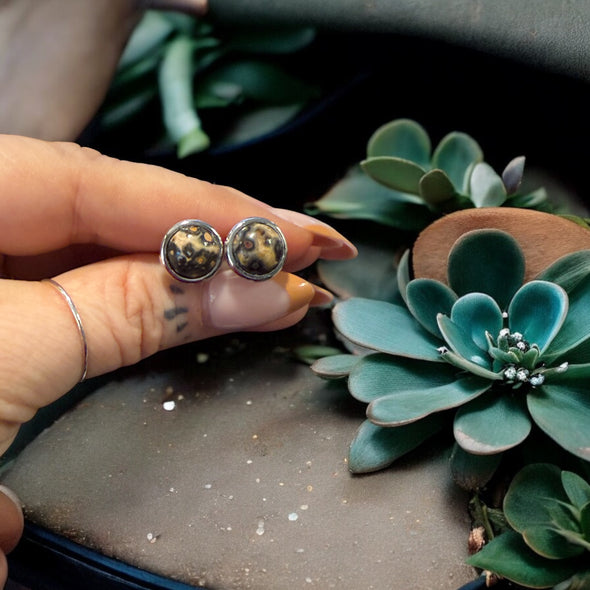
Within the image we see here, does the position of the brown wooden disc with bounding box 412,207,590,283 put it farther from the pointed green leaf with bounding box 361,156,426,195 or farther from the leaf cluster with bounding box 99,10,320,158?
the leaf cluster with bounding box 99,10,320,158

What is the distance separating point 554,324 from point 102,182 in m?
0.37

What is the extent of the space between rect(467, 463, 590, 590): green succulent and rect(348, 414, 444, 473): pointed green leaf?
0.08m

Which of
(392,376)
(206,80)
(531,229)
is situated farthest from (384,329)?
(206,80)

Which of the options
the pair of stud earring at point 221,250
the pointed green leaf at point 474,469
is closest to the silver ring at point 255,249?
the pair of stud earring at point 221,250

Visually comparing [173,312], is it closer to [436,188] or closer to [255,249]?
[255,249]

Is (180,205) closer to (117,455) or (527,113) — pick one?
(117,455)

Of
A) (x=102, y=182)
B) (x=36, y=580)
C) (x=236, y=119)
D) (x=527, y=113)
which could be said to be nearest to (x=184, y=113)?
(x=236, y=119)

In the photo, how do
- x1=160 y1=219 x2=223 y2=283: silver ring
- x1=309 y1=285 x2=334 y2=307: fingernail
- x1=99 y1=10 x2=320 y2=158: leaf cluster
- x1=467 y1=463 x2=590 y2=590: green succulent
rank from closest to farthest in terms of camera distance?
x1=467 y1=463 x2=590 y2=590: green succulent < x1=160 y1=219 x2=223 y2=283: silver ring < x1=309 y1=285 x2=334 y2=307: fingernail < x1=99 y1=10 x2=320 y2=158: leaf cluster

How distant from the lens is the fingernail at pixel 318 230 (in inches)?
24.8

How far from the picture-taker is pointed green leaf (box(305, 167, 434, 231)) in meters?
0.69

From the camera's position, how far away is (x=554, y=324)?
1.67 feet

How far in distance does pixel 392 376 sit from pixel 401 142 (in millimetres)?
256

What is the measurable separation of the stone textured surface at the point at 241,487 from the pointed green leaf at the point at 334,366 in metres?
0.05

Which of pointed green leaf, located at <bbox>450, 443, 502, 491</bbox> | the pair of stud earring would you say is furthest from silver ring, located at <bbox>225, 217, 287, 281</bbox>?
pointed green leaf, located at <bbox>450, 443, 502, 491</bbox>
